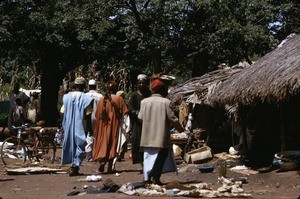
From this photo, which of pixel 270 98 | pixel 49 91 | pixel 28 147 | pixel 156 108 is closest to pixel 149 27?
pixel 49 91

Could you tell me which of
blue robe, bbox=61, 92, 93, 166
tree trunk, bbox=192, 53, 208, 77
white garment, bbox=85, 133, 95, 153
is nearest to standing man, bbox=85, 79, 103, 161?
white garment, bbox=85, 133, 95, 153

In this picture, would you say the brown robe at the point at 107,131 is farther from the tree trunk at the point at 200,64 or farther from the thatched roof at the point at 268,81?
the tree trunk at the point at 200,64

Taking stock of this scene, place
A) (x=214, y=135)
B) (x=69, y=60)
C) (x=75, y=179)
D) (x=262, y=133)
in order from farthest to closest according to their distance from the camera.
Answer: (x=69, y=60) < (x=214, y=135) < (x=262, y=133) < (x=75, y=179)

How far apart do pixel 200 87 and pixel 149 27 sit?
9.45 m

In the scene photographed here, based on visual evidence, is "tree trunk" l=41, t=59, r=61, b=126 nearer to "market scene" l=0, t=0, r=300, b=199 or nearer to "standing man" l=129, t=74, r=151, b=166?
"market scene" l=0, t=0, r=300, b=199

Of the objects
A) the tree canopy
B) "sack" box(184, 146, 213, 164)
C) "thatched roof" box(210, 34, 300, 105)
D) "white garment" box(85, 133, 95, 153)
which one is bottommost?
"sack" box(184, 146, 213, 164)

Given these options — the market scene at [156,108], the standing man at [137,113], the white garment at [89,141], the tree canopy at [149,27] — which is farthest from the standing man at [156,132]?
the tree canopy at [149,27]

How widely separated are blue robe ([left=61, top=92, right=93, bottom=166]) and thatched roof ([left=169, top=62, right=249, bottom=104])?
3.98 metres

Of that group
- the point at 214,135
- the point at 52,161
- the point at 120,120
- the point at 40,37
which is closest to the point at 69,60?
the point at 40,37

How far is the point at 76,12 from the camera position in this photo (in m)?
24.9

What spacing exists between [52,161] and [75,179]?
3.39 meters

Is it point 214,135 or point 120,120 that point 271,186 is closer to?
point 120,120

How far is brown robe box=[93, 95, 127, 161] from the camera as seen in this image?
12.3 metres

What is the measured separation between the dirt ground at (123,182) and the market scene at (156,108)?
0.09ft
